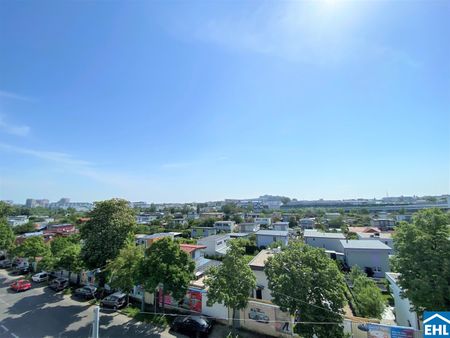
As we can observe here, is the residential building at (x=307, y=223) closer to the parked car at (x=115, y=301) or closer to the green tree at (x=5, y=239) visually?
the parked car at (x=115, y=301)

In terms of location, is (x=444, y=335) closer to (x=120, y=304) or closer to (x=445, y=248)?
(x=445, y=248)

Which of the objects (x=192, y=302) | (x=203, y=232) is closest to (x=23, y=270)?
(x=192, y=302)

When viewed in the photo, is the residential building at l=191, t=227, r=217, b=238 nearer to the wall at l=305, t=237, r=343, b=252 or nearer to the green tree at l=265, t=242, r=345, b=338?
the wall at l=305, t=237, r=343, b=252

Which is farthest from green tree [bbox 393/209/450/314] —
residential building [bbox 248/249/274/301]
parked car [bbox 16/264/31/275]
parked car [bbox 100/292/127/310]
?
parked car [bbox 16/264/31/275]

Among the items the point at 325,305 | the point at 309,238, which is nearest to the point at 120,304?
the point at 325,305

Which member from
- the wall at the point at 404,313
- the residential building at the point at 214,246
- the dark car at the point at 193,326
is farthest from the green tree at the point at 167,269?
the residential building at the point at 214,246

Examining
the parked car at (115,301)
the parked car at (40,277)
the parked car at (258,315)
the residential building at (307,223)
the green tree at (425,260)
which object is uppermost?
the green tree at (425,260)
